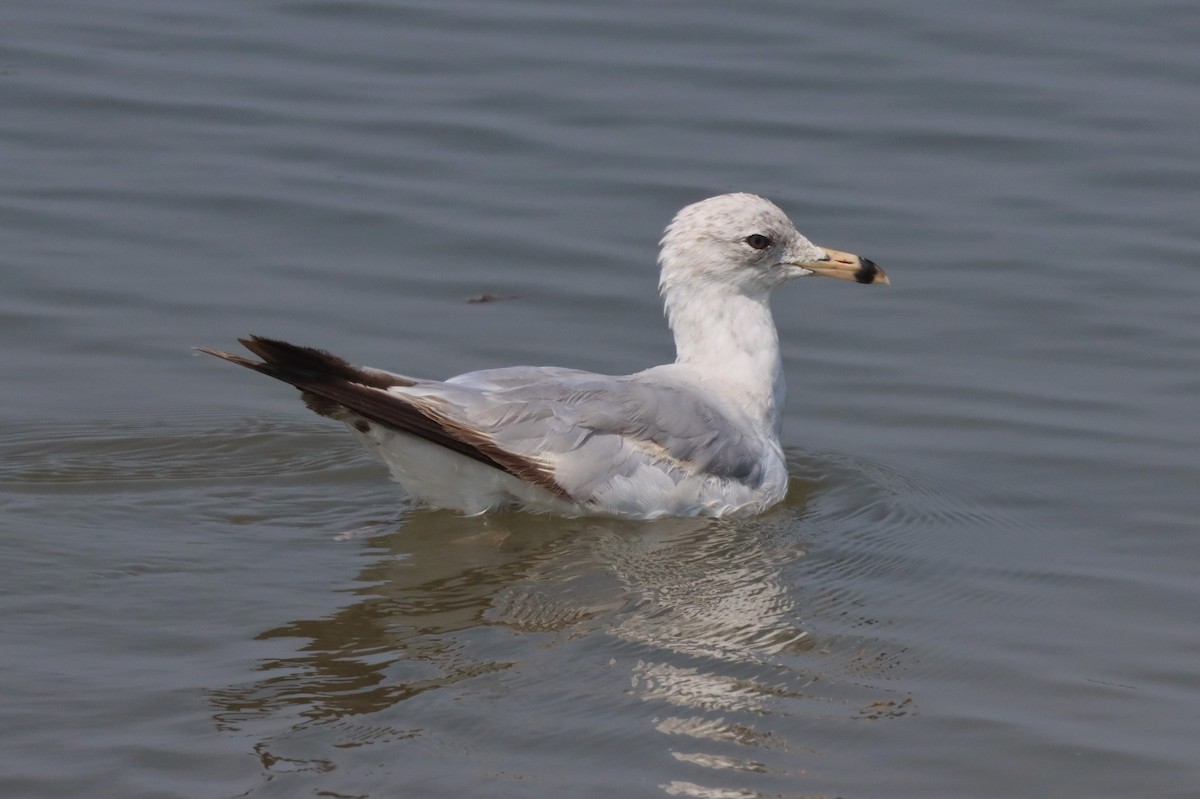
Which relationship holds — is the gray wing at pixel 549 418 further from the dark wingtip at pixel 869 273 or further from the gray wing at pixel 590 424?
the dark wingtip at pixel 869 273

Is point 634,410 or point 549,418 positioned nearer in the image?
point 549,418

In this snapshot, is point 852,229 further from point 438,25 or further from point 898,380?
point 438,25

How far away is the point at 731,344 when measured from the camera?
764cm

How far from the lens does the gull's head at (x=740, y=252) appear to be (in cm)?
762

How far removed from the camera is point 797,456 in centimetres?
770

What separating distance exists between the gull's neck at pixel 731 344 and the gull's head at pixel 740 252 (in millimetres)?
55

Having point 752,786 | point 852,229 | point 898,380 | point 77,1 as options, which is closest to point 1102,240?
point 852,229

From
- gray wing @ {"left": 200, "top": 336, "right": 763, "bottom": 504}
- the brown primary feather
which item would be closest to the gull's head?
gray wing @ {"left": 200, "top": 336, "right": 763, "bottom": 504}

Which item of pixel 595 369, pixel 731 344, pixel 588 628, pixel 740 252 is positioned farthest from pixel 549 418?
pixel 595 369

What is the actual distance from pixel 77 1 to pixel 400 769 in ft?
31.7

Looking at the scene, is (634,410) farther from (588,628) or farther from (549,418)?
(588,628)

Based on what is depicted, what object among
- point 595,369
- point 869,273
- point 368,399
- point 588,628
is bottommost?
point 588,628

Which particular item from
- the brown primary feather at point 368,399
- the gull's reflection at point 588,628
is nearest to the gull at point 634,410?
the brown primary feather at point 368,399

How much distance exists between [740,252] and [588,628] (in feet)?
7.86
